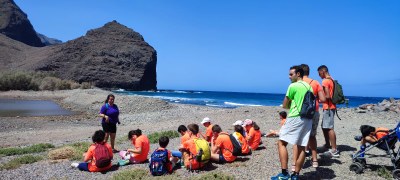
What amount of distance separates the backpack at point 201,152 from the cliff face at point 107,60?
341 ft

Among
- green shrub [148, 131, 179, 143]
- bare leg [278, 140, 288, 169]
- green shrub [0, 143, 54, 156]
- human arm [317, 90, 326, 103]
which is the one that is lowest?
green shrub [0, 143, 54, 156]

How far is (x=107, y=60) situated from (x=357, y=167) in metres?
116

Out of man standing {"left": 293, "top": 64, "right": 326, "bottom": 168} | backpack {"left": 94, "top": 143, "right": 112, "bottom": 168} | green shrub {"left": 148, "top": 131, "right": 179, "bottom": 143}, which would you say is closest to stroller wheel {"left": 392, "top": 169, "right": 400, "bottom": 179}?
man standing {"left": 293, "top": 64, "right": 326, "bottom": 168}

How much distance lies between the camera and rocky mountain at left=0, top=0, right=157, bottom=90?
107m

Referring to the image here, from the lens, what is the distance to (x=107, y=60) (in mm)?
117000

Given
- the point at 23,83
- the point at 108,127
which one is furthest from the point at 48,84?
the point at 108,127

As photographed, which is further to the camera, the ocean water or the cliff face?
the cliff face

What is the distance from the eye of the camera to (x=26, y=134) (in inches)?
662

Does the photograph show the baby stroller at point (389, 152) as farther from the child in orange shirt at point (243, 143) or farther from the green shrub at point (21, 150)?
the green shrub at point (21, 150)

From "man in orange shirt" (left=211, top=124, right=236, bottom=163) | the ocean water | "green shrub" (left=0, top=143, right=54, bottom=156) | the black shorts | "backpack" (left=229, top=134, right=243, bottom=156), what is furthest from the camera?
the ocean water

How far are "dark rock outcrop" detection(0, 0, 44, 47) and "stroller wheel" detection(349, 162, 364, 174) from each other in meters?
176

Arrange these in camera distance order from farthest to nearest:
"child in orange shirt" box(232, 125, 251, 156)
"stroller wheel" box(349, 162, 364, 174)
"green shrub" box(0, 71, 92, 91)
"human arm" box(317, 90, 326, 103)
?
"green shrub" box(0, 71, 92, 91), "child in orange shirt" box(232, 125, 251, 156), "stroller wheel" box(349, 162, 364, 174), "human arm" box(317, 90, 326, 103)

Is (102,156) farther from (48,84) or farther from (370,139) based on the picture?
(48,84)

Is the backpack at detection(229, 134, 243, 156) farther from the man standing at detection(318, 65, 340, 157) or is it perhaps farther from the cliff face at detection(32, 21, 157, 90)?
the cliff face at detection(32, 21, 157, 90)
